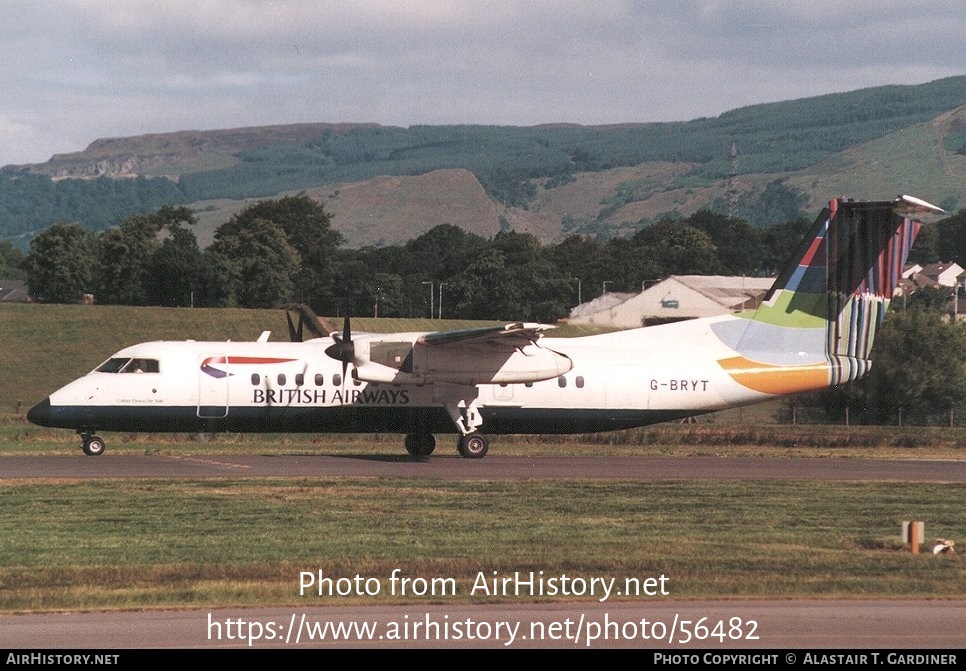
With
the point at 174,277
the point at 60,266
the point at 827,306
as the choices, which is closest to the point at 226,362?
the point at 827,306

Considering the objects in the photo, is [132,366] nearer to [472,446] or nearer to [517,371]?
[472,446]

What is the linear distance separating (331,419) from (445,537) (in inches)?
508

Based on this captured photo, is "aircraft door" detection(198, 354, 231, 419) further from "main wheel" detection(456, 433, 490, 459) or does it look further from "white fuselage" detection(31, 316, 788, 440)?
"main wheel" detection(456, 433, 490, 459)

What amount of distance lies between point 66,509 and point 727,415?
3588cm

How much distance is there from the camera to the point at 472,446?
108 feet

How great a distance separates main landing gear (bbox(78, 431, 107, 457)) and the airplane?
3cm

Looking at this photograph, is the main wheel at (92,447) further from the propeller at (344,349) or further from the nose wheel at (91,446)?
the propeller at (344,349)

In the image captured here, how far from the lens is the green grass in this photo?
16047 millimetres

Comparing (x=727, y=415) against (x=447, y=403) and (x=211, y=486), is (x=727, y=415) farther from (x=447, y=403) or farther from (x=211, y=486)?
(x=211, y=486)

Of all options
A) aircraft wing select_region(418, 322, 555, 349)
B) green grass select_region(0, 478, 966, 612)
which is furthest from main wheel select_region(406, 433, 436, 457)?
green grass select_region(0, 478, 966, 612)

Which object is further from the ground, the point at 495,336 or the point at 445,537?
the point at 495,336

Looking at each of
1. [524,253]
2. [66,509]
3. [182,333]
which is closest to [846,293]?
[66,509]

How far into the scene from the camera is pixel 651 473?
30016 millimetres

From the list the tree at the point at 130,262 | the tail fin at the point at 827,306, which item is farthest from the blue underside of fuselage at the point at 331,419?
the tree at the point at 130,262
